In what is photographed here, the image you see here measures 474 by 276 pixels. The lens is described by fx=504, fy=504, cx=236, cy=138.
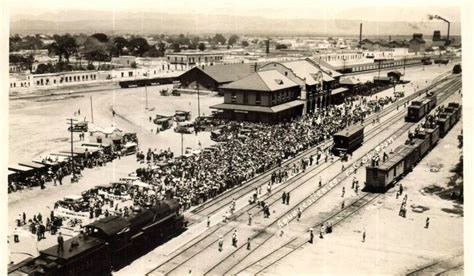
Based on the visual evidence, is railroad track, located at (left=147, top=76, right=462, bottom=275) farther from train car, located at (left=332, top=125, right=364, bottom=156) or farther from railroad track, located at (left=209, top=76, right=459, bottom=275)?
train car, located at (left=332, top=125, right=364, bottom=156)

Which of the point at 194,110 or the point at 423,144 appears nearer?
the point at 423,144

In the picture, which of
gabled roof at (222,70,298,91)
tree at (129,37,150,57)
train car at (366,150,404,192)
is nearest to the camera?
train car at (366,150,404,192)

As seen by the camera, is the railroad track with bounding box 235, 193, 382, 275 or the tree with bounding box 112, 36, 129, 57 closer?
the railroad track with bounding box 235, 193, 382, 275

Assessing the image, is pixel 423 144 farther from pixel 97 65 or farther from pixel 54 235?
pixel 97 65

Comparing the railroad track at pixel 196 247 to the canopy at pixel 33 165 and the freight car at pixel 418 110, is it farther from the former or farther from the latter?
the freight car at pixel 418 110

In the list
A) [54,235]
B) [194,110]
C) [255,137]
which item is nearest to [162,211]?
[54,235]

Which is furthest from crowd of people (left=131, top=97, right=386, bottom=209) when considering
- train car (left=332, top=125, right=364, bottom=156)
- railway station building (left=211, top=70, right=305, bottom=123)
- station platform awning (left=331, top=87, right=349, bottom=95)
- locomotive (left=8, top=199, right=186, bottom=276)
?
station platform awning (left=331, top=87, right=349, bottom=95)

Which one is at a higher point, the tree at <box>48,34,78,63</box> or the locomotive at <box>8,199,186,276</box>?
the tree at <box>48,34,78,63</box>

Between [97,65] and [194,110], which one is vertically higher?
[97,65]
